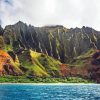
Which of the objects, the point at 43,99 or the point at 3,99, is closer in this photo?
the point at 3,99

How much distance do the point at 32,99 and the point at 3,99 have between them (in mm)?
13640

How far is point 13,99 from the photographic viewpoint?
430ft

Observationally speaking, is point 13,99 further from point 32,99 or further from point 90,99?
point 90,99

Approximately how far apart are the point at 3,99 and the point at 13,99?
425 centimetres

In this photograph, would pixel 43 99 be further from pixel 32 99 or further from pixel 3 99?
pixel 3 99

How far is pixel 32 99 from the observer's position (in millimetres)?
136625

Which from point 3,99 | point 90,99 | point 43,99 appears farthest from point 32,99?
point 90,99

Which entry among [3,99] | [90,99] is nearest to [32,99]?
[3,99]

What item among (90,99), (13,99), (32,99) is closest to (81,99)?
(90,99)

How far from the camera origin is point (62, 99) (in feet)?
453

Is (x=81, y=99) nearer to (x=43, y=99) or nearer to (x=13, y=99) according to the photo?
(x=43, y=99)

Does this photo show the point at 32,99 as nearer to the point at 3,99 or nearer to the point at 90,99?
the point at 3,99

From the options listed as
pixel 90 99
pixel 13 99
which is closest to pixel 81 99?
pixel 90 99

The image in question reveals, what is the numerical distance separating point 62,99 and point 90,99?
12429mm
